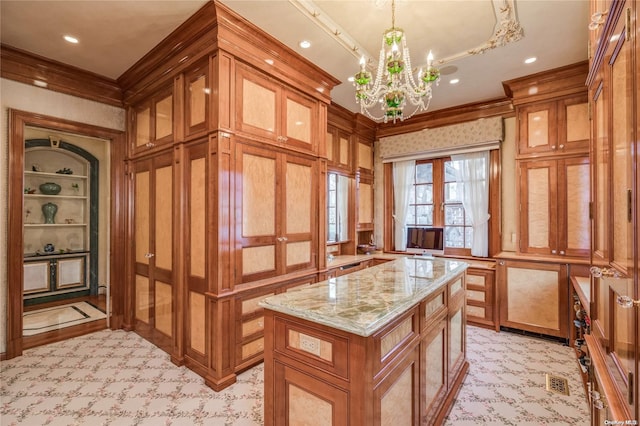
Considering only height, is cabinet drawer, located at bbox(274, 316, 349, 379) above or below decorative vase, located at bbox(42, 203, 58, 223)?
below

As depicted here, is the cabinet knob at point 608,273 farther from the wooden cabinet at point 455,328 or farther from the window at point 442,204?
the window at point 442,204

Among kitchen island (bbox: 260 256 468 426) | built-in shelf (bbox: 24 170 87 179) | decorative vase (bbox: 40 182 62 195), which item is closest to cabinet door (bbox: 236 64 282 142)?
kitchen island (bbox: 260 256 468 426)

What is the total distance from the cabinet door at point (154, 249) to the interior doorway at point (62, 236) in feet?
1.18

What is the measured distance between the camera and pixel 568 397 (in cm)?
242

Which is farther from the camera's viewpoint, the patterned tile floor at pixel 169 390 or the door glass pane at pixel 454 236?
the door glass pane at pixel 454 236

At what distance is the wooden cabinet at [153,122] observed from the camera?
3.10 m

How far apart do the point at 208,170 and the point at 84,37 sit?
→ 1748 millimetres

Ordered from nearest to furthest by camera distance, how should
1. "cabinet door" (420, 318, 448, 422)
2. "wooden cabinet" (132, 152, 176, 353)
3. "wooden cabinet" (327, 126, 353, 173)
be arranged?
"cabinet door" (420, 318, 448, 422) → "wooden cabinet" (132, 152, 176, 353) → "wooden cabinet" (327, 126, 353, 173)

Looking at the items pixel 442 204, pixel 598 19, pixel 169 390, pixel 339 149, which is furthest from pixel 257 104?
Answer: pixel 442 204

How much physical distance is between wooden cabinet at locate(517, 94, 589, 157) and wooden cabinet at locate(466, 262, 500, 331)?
160cm

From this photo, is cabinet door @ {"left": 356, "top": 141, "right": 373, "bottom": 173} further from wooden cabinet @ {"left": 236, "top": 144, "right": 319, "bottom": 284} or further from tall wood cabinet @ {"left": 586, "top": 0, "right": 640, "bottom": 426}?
tall wood cabinet @ {"left": 586, "top": 0, "right": 640, "bottom": 426}

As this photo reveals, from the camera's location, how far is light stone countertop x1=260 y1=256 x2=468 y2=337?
4.19ft

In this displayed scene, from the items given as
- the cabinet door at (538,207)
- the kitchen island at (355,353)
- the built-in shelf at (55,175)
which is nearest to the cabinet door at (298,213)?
the kitchen island at (355,353)

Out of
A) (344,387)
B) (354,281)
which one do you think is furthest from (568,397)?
(344,387)
